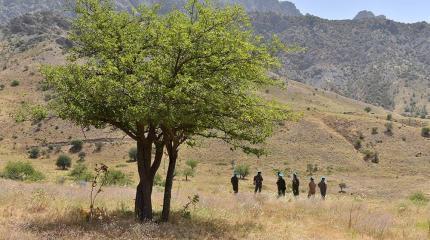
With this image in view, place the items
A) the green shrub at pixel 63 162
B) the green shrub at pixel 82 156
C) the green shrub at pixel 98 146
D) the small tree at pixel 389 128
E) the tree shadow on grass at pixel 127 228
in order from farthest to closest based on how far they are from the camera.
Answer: the small tree at pixel 389 128, the green shrub at pixel 98 146, the green shrub at pixel 82 156, the green shrub at pixel 63 162, the tree shadow on grass at pixel 127 228

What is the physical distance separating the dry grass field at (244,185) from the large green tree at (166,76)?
8.53ft

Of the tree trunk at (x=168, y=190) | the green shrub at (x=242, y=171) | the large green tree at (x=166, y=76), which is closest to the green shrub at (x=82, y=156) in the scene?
the green shrub at (x=242, y=171)

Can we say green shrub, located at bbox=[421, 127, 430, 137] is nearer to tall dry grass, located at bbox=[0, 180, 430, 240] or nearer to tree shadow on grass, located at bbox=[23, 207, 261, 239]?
tall dry grass, located at bbox=[0, 180, 430, 240]

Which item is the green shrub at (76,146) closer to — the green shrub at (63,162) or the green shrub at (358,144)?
the green shrub at (63,162)

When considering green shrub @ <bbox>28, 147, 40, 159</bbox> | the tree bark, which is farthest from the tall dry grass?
green shrub @ <bbox>28, 147, 40, 159</bbox>

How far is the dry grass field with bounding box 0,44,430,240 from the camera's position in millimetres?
14867

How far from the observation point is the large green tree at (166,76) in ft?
44.2

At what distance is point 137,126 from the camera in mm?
15352

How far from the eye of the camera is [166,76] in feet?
44.4

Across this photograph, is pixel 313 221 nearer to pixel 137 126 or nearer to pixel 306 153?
pixel 137 126

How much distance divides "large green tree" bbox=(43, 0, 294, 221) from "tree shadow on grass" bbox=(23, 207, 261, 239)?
0.96 meters

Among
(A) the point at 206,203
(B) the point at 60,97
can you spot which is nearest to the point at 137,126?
(B) the point at 60,97

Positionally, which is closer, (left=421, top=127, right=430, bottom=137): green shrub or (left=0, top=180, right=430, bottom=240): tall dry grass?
(left=0, top=180, right=430, bottom=240): tall dry grass

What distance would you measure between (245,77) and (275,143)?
61.9 metres
